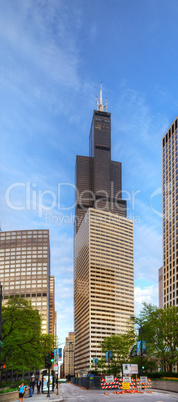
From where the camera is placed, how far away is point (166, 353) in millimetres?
69938

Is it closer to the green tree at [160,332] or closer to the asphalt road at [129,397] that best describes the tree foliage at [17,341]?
the asphalt road at [129,397]

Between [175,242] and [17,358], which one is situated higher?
[175,242]

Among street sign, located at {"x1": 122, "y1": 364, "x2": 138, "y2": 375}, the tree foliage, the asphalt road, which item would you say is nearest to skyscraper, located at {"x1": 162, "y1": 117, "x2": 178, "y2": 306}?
street sign, located at {"x1": 122, "y1": 364, "x2": 138, "y2": 375}

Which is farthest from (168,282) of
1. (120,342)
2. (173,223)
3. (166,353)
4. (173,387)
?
(173,387)

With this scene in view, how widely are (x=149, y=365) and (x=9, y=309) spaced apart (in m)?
37.9

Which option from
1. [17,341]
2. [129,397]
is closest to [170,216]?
[17,341]

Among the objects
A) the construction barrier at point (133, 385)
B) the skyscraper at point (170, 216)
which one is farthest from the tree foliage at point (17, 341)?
the skyscraper at point (170, 216)

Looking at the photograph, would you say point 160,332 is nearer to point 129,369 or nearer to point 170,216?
point 129,369

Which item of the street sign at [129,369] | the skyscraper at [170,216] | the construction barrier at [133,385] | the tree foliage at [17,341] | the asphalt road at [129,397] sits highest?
the skyscraper at [170,216]

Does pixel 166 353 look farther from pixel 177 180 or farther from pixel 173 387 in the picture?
pixel 177 180

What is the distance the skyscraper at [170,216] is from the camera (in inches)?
6324

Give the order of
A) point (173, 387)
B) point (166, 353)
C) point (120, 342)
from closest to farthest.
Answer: point (173, 387), point (166, 353), point (120, 342)

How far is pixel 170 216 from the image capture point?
168125mm

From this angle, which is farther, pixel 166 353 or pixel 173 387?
pixel 166 353
